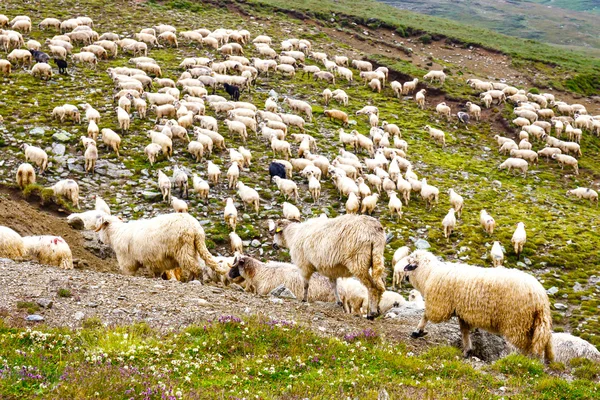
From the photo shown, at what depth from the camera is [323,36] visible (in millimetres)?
51125

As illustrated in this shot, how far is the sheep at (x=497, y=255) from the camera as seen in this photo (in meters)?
17.7

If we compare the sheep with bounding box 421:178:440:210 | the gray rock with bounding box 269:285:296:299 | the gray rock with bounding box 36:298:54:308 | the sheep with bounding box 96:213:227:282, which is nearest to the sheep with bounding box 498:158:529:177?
the sheep with bounding box 421:178:440:210

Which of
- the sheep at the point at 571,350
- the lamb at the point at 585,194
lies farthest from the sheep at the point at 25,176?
the lamb at the point at 585,194

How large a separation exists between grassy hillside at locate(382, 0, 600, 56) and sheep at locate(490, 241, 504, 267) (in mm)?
150545

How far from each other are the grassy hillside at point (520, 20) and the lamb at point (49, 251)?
15967cm

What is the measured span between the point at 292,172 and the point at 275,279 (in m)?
10.5

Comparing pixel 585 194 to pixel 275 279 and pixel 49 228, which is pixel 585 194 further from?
pixel 49 228

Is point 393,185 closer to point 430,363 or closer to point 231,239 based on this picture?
point 231,239

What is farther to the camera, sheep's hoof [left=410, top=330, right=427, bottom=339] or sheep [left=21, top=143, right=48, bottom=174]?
sheep [left=21, top=143, right=48, bottom=174]

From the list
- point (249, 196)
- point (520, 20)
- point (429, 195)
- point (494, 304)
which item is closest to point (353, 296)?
point (494, 304)

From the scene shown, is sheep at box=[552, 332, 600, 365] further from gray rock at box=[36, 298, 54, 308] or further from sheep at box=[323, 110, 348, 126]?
sheep at box=[323, 110, 348, 126]

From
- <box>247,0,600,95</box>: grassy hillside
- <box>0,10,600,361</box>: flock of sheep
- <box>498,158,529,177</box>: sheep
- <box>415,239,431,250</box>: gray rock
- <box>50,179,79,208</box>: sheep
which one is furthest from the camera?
<box>247,0,600,95</box>: grassy hillside

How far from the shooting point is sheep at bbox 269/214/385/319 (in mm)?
10766

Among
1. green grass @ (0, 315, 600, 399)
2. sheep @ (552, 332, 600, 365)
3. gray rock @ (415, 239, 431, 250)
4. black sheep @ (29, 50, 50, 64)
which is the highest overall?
black sheep @ (29, 50, 50, 64)
